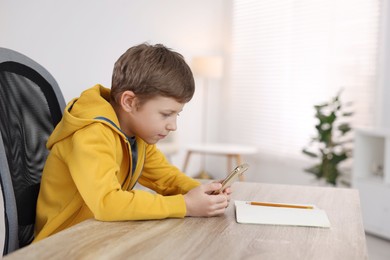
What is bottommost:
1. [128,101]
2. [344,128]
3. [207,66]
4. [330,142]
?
[330,142]

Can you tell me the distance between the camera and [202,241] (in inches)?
36.2

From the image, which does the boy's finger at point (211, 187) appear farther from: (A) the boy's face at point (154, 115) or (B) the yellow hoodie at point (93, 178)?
(A) the boy's face at point (154, 115)

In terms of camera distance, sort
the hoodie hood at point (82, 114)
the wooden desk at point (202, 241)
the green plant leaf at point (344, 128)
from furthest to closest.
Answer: the green plant leaf at point (344, 128) → the hoodie hood at point (82, 114) → the wooden desk at point (202, 241)

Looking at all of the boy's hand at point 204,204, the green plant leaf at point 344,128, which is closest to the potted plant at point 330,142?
the green plant leaf at point 344,128

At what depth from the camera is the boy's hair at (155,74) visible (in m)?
1.25

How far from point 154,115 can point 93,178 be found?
29cm

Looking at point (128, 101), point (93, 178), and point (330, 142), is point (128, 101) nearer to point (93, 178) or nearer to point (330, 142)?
point (93, 178)

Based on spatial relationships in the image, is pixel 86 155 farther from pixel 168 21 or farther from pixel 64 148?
pixel 168 21

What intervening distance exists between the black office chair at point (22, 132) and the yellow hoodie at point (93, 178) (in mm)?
42

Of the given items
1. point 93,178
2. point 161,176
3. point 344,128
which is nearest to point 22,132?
point 93,178

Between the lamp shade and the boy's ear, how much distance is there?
11.5 feet

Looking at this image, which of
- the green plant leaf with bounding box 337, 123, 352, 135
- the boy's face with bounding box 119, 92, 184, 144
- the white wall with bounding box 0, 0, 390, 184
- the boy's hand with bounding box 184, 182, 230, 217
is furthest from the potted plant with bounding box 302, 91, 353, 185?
the boy's hand with bounding box 184, 182, 230, 217

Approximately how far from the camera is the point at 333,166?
3.88m

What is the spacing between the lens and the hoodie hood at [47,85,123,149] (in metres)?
1.15
